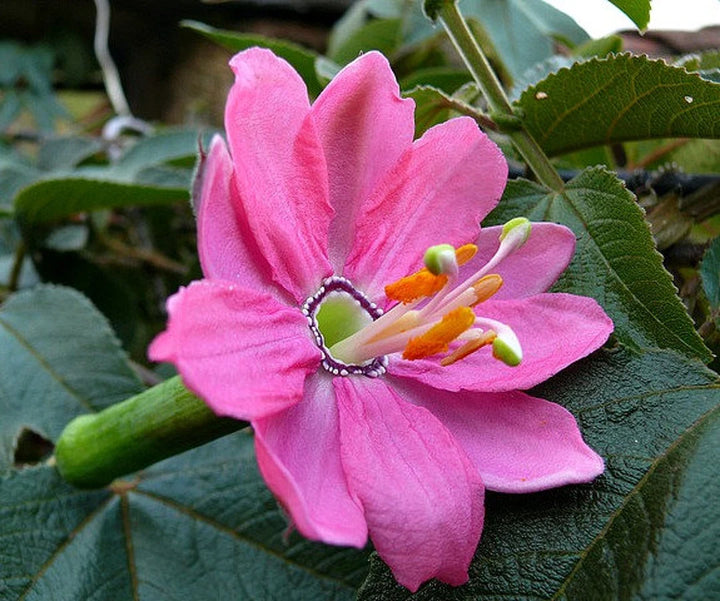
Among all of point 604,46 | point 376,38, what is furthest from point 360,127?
point 376,38

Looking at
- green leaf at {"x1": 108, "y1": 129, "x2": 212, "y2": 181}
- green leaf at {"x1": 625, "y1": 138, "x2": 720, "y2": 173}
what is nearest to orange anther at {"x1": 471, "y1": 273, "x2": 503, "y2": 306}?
green leaf at {"x1": 625, "y1": 138, "x2": 720, "y2": 173}

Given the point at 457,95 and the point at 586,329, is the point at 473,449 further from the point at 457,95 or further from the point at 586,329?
the point at 457,95

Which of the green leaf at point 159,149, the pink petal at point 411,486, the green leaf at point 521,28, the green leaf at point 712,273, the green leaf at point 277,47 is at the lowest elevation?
the green leaf at point 159,149

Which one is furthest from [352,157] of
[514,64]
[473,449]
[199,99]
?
[199,99]

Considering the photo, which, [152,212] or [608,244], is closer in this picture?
[608,244]

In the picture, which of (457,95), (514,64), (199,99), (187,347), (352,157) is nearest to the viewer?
(187,347)

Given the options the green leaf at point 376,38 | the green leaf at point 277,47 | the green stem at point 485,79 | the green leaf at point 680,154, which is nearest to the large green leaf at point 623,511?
the green stem at point 485,79

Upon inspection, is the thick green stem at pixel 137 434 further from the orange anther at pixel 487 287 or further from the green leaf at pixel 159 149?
the green leaf at pixel 159 149
